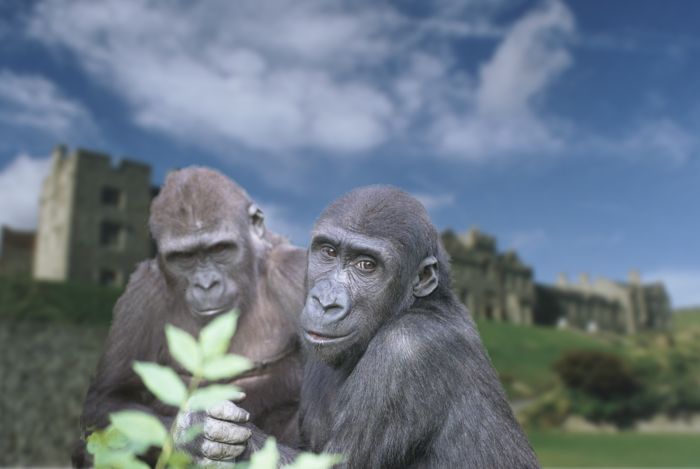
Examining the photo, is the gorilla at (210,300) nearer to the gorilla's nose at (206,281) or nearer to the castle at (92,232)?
the gorilla's nose at (206,281)

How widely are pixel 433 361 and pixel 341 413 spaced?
44 centimetres

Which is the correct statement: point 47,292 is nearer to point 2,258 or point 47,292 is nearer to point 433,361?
point 2,258

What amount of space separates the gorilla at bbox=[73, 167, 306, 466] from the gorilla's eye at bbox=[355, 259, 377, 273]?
109 centimetres

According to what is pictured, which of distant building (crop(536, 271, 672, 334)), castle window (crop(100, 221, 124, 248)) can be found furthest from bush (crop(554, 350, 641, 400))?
castle window (crop(100, 221, 124, 248))

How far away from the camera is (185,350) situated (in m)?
0.93

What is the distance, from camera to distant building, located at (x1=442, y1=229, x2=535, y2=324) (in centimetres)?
3969

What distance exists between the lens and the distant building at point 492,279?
39694 millimetres

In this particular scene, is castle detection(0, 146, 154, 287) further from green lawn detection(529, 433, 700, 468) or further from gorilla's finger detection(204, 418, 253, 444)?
gorilla's finger detection(204, 418, 253, 444)

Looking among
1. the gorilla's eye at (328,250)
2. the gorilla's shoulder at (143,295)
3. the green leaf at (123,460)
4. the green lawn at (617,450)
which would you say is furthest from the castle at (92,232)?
the green leaf at (123,460)

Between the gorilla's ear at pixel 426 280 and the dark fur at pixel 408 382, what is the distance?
1.5 inches

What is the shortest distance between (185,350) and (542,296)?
47.8 metres

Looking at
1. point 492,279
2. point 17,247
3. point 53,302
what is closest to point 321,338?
point 53,302

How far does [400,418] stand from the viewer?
9.16ft

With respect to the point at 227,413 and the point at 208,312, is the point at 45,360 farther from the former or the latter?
the point at 227,413
